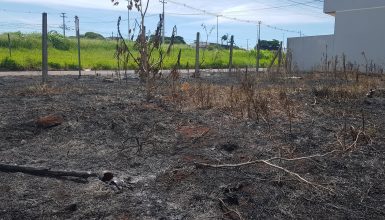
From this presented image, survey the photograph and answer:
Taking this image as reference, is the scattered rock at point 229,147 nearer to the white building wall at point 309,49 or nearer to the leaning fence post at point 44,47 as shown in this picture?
the leaning fence post at point 44,47

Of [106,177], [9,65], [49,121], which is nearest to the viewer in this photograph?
[106,177]

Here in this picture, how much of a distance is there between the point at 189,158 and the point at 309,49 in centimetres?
1990

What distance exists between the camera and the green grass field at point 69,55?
19.1m

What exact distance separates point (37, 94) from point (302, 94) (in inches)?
182

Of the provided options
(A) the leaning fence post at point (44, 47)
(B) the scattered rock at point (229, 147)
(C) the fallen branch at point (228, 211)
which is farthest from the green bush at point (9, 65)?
(C) the fallen branch at point (228, 211)

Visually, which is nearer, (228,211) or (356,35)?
(228,211)

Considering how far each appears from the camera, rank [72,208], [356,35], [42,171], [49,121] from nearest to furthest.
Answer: [72,208] < [42,171] < [49,121] < [356,35]

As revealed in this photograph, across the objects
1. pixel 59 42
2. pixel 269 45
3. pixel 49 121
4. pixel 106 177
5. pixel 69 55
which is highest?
pixel 269 45

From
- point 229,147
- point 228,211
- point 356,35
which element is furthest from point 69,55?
point 228,211

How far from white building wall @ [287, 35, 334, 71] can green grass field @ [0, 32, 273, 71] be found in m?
3.01

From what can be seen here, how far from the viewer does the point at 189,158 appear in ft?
12.3

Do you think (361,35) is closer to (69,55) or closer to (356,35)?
(356,35)

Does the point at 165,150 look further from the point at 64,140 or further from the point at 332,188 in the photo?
the point at 332,188

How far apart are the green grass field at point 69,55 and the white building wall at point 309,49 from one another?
301 cm
